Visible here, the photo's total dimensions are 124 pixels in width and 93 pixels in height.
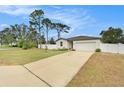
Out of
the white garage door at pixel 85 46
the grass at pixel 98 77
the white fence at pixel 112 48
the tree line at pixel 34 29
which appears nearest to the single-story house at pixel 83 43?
the white garage door at pixel 85 46

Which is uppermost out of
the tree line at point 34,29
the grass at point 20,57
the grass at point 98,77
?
the tree line at point 34,29

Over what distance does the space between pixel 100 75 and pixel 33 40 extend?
18.4m

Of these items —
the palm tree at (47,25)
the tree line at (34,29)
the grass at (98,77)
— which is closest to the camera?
the grass at (98,77)

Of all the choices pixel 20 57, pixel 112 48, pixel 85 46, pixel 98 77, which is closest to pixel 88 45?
pixel 85 46

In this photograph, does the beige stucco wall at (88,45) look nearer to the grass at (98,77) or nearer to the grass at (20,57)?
the grass at (20,57)

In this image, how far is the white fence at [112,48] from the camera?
27.5 meters

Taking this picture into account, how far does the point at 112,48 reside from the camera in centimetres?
2842

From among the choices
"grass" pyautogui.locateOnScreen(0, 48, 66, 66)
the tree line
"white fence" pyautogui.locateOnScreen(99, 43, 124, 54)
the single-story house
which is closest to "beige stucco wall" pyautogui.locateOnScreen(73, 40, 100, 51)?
the single-story house

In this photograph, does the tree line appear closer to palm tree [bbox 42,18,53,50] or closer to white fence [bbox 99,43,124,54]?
palm tree [bbox 42,18,53,50]

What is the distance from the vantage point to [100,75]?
13.8m

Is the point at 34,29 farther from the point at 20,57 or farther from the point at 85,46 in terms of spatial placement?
the point at 85,46

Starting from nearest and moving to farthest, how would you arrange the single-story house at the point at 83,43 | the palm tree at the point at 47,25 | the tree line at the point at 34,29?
1. the tree line at the point at 34,29
2. the palm tree at the point at 47,25
3. the single-story house at the point at 83,43

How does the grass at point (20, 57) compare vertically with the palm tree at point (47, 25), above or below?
below
